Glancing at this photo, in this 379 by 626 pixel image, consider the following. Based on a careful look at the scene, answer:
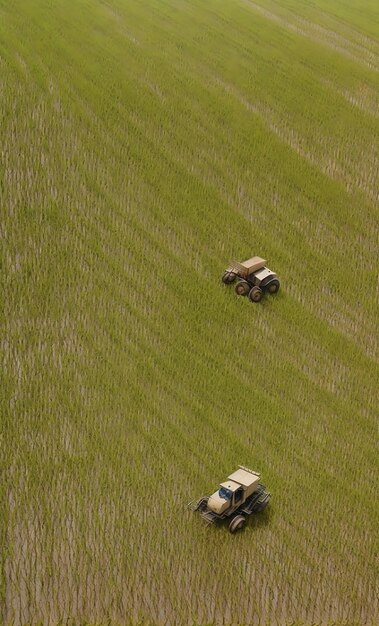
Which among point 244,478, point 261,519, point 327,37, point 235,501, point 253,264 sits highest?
point 327,37

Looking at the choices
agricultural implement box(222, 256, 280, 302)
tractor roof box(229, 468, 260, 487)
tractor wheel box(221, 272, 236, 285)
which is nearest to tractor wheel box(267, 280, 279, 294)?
agricultural implement box(222, 256, 280, 302)

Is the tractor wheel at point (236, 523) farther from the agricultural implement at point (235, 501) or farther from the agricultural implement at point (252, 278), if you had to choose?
the agricultural implement at point (252, 278)

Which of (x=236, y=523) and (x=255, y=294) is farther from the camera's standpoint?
(x=255, y=294)

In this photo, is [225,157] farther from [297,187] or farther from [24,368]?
[24,368]

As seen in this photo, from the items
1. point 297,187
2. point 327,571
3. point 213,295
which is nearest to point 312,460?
point 327,571

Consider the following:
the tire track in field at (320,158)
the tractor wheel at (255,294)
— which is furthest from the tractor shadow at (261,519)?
the tire track in field at (320,158)

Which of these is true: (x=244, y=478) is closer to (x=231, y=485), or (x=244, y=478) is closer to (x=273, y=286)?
(x=231, y=485)

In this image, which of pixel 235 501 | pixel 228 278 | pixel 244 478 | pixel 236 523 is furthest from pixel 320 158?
pixel 236 523

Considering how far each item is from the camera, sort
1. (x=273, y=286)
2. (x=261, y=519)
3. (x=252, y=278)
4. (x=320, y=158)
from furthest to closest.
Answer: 1. (x=320, y=158)
2. (x=273, y=286)
3. (x=252, y=278)
4. (x=261, y=519)

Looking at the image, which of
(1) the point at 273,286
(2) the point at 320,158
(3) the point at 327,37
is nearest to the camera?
(1) the point at 273,286
